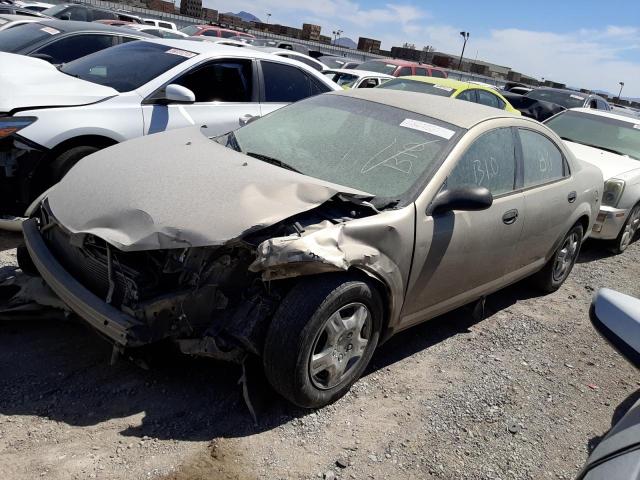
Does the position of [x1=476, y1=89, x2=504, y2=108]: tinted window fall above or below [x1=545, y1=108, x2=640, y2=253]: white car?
above

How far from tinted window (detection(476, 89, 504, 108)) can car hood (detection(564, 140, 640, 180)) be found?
2.55 metres

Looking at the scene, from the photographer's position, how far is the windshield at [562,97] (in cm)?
1480

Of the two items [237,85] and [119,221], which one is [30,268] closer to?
[119,221]

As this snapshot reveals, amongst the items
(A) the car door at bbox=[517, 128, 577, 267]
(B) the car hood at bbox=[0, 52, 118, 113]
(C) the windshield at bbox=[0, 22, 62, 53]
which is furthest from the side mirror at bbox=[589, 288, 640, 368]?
(C) the windshield at bbox=[0, 22, 62, 53]

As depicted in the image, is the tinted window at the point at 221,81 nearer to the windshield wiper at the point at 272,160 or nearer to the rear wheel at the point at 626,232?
the windshield wiper at the point at 272,160

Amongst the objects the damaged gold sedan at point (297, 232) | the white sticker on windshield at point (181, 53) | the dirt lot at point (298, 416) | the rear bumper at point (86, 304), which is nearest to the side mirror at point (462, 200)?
the damaged gold sedan at point (297, 232)

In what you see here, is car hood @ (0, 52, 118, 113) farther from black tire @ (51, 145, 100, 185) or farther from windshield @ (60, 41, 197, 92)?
black tire @ (51, 145, 100, 185)

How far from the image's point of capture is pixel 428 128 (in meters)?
3.60

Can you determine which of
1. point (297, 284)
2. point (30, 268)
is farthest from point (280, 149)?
point (30, 268)

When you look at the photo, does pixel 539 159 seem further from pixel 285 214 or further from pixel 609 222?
pixel 609 222

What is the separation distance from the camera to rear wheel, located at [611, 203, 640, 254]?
21.9 feet

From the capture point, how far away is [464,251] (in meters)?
3.48

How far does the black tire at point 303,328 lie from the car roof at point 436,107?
4.72 feet

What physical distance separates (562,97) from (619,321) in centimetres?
1497
